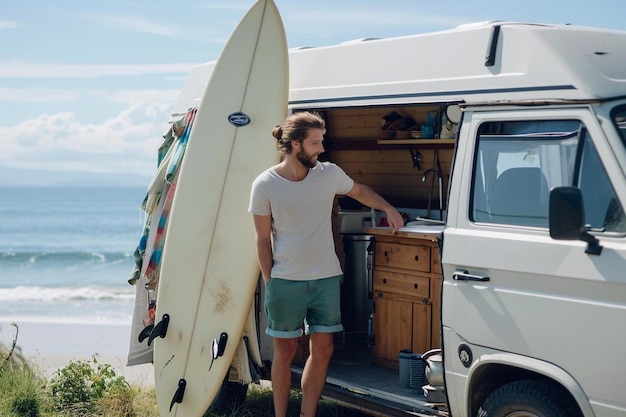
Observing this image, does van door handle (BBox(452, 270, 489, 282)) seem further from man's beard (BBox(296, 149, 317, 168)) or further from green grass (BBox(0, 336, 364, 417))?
green grass (BBox(0, 336, 364, 417))

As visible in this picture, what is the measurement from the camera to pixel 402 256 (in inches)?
282

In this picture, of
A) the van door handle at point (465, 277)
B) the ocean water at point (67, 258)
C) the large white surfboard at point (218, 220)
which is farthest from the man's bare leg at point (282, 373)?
the ocean water at point (67, 258)

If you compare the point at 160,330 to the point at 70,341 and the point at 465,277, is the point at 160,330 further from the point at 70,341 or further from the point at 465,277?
the point at 70,341

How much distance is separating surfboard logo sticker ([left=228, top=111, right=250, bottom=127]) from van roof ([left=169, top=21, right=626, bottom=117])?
357mm

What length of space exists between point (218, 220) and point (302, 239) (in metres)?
1.15

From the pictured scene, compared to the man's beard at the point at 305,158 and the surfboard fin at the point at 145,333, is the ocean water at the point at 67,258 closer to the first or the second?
the surfboard fin at the point at 145,333

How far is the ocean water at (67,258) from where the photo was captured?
74.5ft

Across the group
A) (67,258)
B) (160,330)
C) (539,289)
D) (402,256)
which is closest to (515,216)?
(539,289)

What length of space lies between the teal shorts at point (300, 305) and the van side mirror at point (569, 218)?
6.27ft

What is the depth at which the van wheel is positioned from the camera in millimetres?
4816

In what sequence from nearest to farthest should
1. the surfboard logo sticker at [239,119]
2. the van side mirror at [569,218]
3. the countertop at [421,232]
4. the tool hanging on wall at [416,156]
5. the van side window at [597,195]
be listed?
the van side mirror at [569,218], the van side window at [597,195], the countertop at [421,232], the surfboard logo sticker at [239,119], the tool hanging on wall at [416,156]

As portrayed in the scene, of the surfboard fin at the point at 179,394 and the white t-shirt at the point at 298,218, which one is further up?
the white t-shirt at the point at 298,218

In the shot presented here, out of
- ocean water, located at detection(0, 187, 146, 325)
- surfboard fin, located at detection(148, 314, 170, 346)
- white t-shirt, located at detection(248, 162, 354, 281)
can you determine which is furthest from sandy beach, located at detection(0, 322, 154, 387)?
white t-shirt, located at detection(248, 162, 354, 281)

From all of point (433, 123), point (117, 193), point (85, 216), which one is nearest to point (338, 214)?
point (433, 123)
